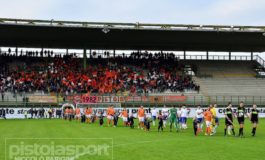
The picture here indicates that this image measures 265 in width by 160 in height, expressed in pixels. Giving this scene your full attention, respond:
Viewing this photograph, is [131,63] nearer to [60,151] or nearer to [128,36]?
[128,36]

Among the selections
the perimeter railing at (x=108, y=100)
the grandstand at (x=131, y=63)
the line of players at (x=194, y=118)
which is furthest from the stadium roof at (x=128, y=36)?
the line of players at (x=194, y=118)

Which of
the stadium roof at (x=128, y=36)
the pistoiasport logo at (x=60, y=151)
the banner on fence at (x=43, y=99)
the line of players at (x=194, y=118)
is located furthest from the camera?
the stadium roof at (x=128, y=36)

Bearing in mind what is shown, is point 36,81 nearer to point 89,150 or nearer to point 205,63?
point 205,63

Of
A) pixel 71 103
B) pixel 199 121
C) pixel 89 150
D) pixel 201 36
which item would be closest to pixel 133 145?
pixel 89 150

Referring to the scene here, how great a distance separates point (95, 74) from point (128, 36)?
6.70 m

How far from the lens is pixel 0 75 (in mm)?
62312

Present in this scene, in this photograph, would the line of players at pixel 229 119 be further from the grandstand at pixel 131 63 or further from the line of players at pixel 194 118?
the grandstand at pixel 131 63

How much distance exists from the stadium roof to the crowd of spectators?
2.00 m

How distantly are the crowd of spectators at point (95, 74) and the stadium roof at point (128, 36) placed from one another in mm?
1999

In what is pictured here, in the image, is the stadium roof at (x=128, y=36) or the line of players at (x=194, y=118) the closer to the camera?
the line of players at (x=194, y=118)

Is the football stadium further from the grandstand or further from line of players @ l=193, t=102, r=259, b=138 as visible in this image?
line of players @ l=193, t=102, r=259, b=138

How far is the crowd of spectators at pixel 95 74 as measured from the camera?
198 ft

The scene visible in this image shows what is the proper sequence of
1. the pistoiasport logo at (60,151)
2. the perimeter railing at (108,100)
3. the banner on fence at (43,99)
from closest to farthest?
the pistoiasport logo at (60,151) → the perimeter railing at (108,100) → the banner on fence at (43,99)

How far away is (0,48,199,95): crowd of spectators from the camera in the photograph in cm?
6028
